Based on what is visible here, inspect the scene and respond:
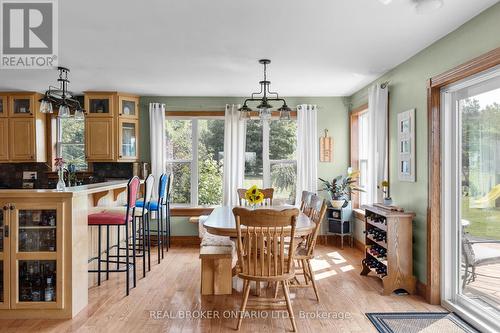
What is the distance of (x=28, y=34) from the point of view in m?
3.26

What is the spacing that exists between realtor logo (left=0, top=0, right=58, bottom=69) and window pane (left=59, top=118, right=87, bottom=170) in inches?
80.7

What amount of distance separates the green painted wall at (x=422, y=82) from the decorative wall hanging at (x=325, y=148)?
1557 mm

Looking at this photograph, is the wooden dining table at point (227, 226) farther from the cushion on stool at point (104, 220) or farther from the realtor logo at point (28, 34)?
the realtor logo at point (28, 34)

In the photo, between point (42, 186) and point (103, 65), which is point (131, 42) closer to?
point (103, 65)

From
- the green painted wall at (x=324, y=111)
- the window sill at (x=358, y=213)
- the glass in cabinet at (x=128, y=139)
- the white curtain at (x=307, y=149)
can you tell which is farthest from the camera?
the green painted wall at (x=324, y=111)

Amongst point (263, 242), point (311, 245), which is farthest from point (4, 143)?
point (311, 245)

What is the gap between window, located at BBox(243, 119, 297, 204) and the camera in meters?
6.32

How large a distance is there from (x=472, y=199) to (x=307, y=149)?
3134mm

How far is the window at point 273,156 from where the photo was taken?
6324 millimetres

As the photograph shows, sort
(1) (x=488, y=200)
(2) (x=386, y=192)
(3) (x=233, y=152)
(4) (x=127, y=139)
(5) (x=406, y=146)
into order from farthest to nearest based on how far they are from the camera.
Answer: (3) (x=233, y=152) → (4) (x=127, y=139) → (2) (x=386, y=192) → (5) (x=406, y=146) → (1) (x=488, y=200)

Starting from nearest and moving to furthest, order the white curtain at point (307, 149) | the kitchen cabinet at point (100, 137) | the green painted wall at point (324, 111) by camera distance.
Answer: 1. the kitchen cabinet at point (100, 137)
2. the white curtain at point (307, 149)
3. the green painted wall at point (324, 111)

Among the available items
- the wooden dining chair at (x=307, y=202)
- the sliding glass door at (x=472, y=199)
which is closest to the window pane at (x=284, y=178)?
the wooden dining chair at (x=307, y=202)

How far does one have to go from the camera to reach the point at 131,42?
3488mm

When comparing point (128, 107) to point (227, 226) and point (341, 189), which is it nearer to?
point (227, 226)
